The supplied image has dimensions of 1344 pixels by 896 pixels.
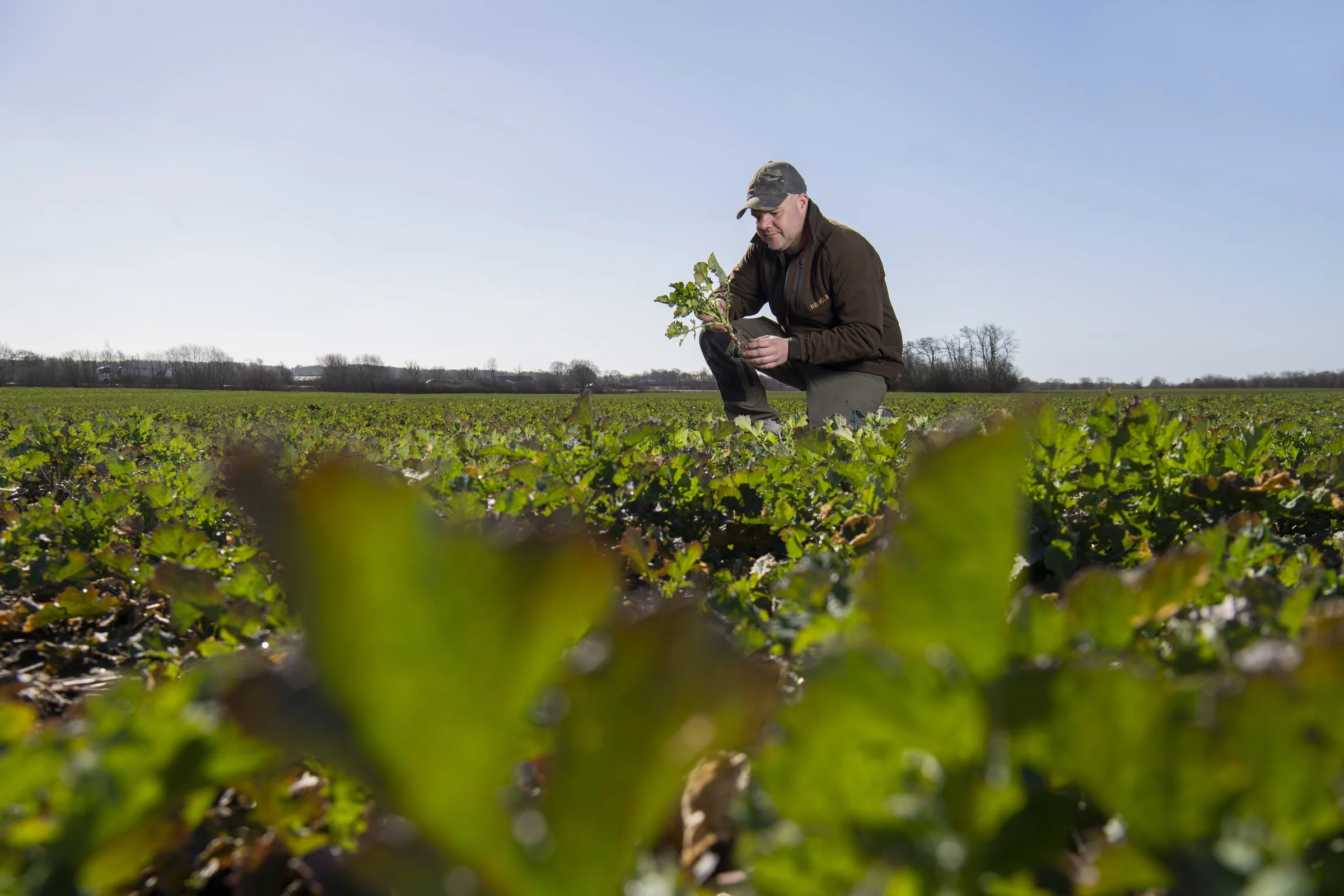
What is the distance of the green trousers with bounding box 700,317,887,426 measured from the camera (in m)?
7.59

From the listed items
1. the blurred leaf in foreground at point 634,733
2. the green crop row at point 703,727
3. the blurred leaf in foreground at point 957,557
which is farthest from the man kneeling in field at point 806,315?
the blurred leaf in foreground at point 634,733

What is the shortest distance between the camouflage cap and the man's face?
1.8 inches

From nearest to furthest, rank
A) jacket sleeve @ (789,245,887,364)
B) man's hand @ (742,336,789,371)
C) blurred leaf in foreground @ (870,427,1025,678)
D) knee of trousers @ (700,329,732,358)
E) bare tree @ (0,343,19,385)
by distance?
blurred leaf in foreground @ (870,427,1025,678) → man's hand @ (742,336,789,371) → jacket sleeve @ (789,245,887,364) → knee of trousers @ (700,329,732,358) → bare tree @ (0,343,19,385)

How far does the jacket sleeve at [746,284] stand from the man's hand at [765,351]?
127cm

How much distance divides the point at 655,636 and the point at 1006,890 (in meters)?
0.43

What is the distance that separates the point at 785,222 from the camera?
292 inches

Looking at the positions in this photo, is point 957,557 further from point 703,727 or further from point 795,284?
point 795,284

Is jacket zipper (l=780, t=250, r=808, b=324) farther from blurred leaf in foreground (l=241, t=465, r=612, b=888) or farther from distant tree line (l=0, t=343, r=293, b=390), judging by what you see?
distant tree line (l=0, t=343, r=293, b=390)

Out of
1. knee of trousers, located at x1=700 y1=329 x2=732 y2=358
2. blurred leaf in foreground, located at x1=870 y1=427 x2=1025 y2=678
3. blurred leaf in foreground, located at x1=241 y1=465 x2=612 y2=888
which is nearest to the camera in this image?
blurred leaf in foreground, located at x1=241 y1=465 x2=612 y2=888

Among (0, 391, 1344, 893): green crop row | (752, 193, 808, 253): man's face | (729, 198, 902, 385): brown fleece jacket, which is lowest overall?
(0, 391, 1344, 893): green crop row

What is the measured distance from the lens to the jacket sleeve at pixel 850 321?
7.25m

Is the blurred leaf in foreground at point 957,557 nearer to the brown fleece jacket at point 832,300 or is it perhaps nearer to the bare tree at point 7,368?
the brown fleece jacket at point 832,300

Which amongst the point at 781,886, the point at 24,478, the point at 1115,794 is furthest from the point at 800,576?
the point at 24,478

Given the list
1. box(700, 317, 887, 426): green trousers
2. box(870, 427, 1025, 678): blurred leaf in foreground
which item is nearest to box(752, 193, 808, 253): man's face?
box(700, 317, 887, 426): green trousers
